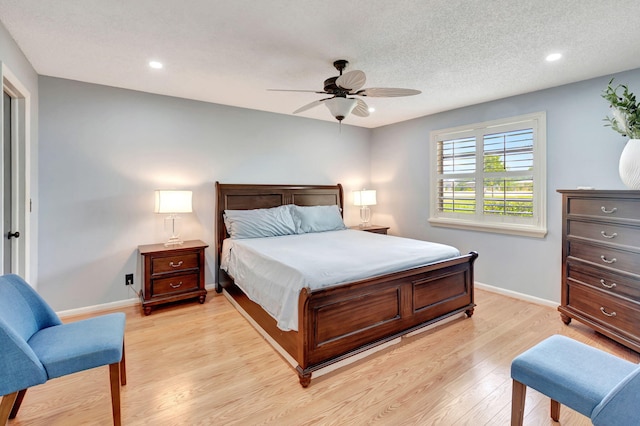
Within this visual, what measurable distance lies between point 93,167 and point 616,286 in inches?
195

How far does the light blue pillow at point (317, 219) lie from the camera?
13.6 feet

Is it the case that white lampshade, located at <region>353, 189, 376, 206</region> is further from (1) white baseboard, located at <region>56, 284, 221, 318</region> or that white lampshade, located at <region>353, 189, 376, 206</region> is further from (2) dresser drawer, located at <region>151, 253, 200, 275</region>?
(1) white baseboard, located at <region>56, 284, 221, 318</region>

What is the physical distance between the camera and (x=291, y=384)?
2.08 metres

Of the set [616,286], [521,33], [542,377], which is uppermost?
[521,33]

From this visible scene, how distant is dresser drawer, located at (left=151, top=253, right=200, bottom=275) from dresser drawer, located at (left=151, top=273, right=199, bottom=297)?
0.09 m

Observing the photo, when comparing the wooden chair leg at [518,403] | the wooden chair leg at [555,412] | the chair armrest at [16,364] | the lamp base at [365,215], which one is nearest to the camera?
the chair armrest at [16,364]

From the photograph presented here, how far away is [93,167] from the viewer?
3260 millimetres

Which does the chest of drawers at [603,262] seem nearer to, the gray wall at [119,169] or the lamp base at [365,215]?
the lamp base at [365,215]

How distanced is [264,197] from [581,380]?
3599 mm

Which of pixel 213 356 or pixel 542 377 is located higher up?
pixel 542 377

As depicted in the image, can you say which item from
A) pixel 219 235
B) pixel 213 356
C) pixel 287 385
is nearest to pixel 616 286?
pixel 287 385

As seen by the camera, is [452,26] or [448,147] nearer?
[452,26]

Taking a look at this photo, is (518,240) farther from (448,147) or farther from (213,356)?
(213,356)

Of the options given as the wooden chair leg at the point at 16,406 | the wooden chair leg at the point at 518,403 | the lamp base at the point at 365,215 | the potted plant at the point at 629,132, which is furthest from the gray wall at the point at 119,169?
the potted plant at the point at 629,132
